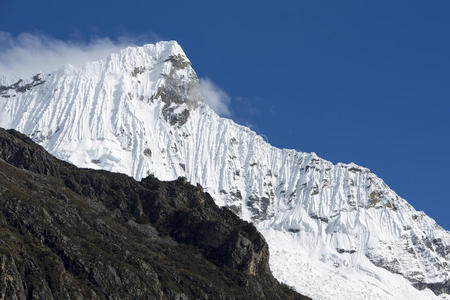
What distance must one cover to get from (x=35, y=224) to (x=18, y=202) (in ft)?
18.6

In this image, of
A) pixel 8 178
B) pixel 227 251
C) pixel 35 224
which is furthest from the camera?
pixel 227 251

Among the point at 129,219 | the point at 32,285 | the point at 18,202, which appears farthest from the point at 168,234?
the point at 32,285

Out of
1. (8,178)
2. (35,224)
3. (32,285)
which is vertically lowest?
(32,285)

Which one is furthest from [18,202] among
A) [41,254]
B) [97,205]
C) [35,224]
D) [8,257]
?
[97,205]

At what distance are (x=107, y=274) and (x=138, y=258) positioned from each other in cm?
1501

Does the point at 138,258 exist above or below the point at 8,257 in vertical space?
above

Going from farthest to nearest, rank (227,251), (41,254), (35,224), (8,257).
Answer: (227,251)
(35,224)
(41,254)
(8,257)

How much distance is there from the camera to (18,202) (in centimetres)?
14562

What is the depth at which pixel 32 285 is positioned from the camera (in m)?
122

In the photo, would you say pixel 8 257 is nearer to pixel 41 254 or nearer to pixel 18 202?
pixel 41 254

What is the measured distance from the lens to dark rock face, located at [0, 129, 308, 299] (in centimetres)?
12950

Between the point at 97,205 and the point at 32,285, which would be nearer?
the point at 32,285

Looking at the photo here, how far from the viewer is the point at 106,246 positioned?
15300cm

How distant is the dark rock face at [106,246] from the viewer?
425ft
